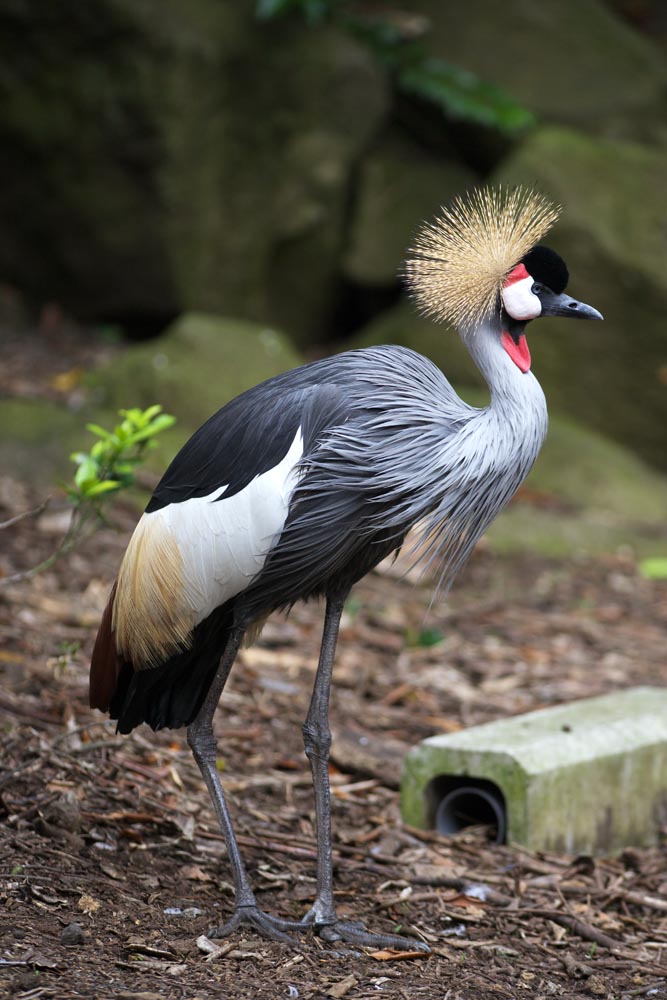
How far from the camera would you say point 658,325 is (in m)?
7.31

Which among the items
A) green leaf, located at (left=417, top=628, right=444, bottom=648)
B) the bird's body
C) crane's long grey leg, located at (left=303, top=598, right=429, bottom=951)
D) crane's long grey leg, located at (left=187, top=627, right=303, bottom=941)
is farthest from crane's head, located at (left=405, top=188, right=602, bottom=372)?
green leaf, located at (left=417, top=628, right=444, bottom=648)

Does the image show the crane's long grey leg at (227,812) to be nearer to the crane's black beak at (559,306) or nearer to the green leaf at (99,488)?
the green leaf at (99,488)

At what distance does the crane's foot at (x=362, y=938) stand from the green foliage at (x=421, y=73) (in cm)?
624

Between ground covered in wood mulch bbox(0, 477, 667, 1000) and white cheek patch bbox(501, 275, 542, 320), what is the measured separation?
137 centimetres

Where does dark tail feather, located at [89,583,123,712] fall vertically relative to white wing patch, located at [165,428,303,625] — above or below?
below

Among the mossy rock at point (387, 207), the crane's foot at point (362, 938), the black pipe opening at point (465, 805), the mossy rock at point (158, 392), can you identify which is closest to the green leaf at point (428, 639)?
the black pipe opening at point (465, 805)

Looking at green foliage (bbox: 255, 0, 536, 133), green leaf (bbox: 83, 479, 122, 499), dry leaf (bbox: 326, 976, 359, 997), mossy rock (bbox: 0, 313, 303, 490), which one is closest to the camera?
dry leaf (bbox: 326, 976, 359, 997)

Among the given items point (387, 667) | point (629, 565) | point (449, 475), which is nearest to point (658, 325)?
point (629, 565)

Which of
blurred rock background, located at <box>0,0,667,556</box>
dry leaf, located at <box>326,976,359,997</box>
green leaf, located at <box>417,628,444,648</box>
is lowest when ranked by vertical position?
dry leaf, located at <box>326,976,359,997</box>

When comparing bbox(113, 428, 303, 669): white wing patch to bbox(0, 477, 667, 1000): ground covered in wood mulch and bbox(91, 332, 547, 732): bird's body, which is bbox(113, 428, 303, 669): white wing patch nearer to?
bbox(91, 332, 547, 732): bird's body

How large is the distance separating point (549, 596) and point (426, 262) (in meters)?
3.08

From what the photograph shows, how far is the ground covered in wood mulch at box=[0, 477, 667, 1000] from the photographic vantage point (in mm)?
2488

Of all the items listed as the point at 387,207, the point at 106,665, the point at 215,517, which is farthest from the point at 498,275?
the point at 387,207

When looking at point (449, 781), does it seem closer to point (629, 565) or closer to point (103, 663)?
point (103, 663)
